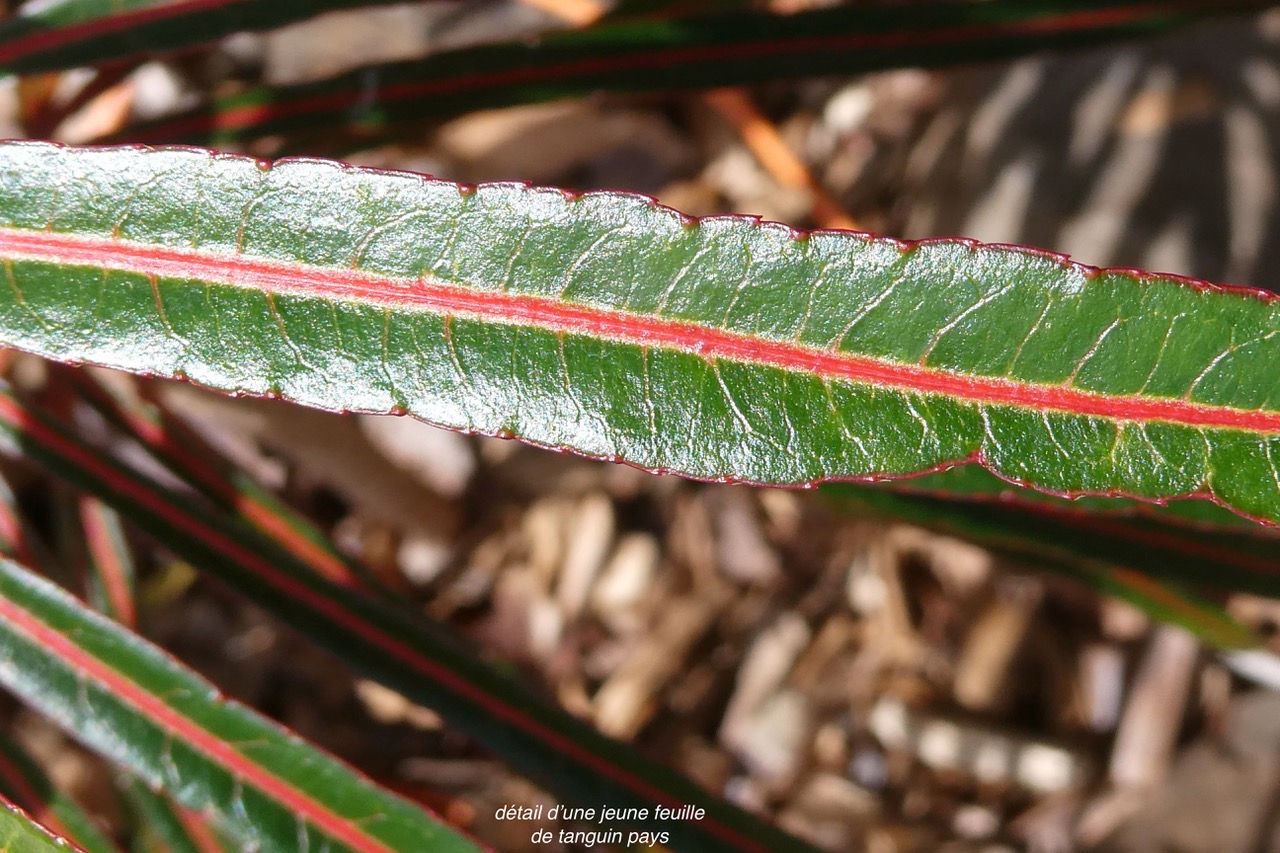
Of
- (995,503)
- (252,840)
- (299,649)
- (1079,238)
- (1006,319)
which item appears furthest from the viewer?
(299,649)

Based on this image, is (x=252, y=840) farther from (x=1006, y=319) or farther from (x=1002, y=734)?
(x=1002, y=734)

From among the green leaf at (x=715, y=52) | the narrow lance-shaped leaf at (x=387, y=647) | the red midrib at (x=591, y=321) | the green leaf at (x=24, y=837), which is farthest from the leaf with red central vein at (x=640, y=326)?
the green leaf at (x=715, y=52)

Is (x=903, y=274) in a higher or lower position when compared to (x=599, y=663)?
lower

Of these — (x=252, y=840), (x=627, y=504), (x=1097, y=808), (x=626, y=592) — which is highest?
(x=627, y=504)

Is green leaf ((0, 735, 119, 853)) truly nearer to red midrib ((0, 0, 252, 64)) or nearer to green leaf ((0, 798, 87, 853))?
green leaf ((0, 798, 87, 853))

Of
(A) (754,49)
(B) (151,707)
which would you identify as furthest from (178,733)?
(A) (754,49)

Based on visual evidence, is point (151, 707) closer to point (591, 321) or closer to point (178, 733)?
point (178, 733)

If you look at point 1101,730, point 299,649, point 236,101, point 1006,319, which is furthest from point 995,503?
point 299,649

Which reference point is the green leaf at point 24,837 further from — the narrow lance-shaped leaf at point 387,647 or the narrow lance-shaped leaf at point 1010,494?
the narrow lance-shaped leaf at point 1010,494
